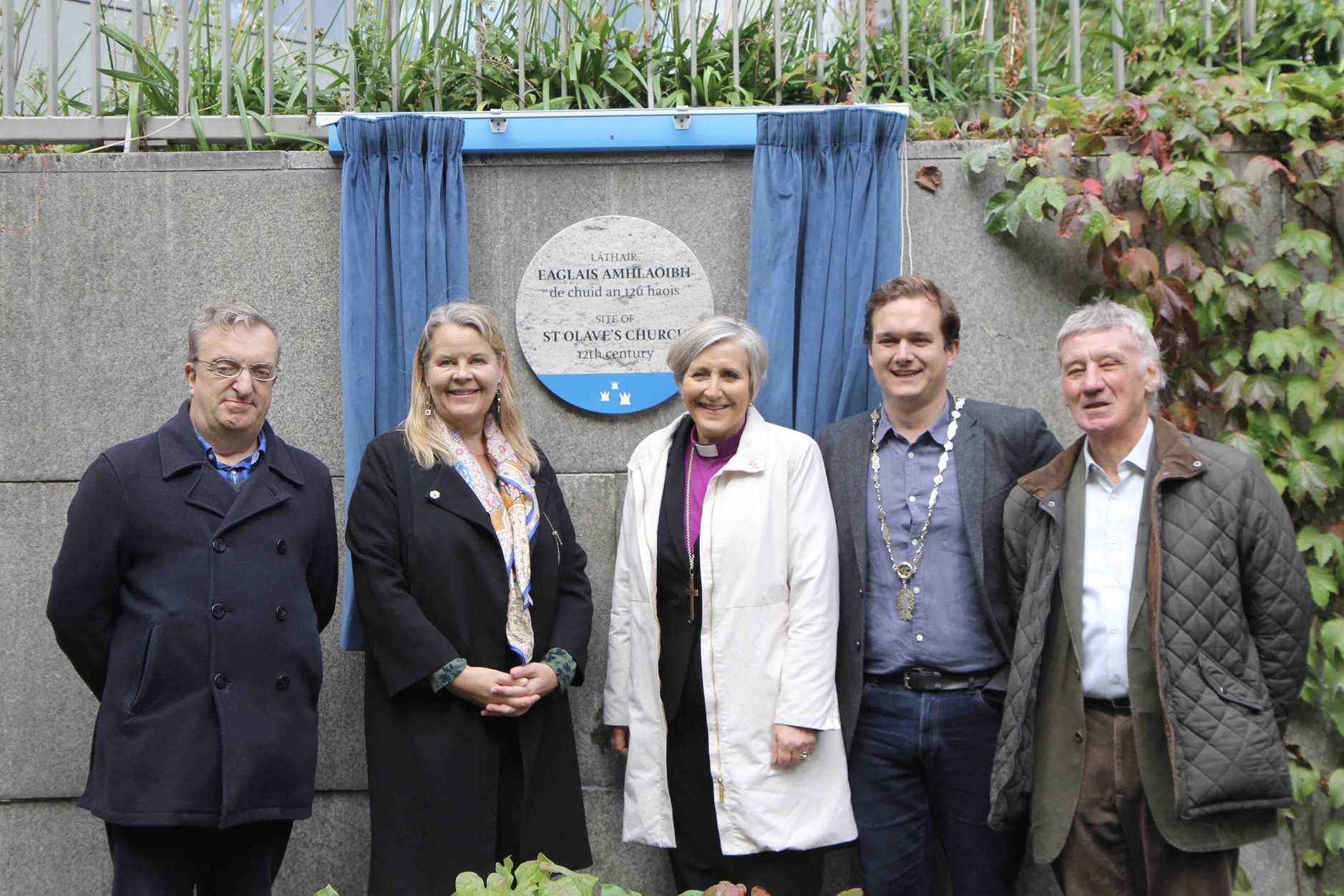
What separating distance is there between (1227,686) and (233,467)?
2537 millimetres

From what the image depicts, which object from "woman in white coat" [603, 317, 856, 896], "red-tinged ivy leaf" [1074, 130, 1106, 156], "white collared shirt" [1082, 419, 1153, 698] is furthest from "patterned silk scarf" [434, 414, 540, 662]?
"red-tinged ivy leaf" [1074, 130, 1106, 156]

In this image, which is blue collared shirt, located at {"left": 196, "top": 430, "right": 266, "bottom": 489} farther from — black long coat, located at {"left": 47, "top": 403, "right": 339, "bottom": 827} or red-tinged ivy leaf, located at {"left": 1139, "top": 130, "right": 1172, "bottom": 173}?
red-tinged ivy leaf, located at {"left": 1139, "top": 130, "right": 1172, "bottom": 173}

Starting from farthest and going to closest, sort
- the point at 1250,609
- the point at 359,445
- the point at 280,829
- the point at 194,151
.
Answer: the point at 194,151 → the point at 359,445 → the point at 280,829 → the point at 1250,609

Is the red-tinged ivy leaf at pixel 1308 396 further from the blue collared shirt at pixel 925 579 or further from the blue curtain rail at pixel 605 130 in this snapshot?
the blue curtain rail at pixel 605 130

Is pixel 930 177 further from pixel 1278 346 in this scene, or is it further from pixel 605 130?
pixel 1278 346

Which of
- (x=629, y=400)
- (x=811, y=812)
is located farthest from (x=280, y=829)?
(x=629, y=400)

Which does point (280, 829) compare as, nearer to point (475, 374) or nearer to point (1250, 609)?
point (475, 374)

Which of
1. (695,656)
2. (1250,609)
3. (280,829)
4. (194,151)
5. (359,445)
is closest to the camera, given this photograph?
(1250,609)

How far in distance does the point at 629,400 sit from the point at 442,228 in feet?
2.79

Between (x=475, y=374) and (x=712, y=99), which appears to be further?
(x=712, y=99)

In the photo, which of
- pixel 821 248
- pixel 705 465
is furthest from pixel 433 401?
pixel 821 248

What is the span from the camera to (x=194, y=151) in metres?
4.11

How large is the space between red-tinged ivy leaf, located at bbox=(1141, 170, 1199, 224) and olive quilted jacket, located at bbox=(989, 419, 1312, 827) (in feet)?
3.74

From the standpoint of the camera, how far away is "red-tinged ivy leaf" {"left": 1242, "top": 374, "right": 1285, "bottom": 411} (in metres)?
3.75
